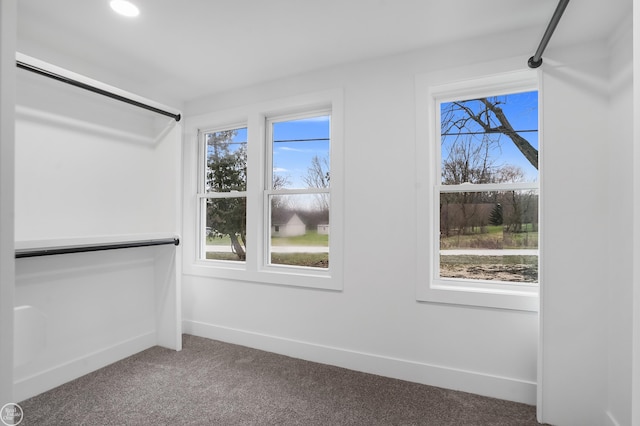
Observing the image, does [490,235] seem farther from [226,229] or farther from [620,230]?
[226,229]

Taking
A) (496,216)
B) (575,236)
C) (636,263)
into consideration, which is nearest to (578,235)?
(575,236)

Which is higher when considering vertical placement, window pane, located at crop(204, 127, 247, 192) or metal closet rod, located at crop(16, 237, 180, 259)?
window pane, located at crop(204, 127, 247, 192)

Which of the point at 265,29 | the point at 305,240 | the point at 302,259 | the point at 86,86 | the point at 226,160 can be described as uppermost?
the point at 265,29

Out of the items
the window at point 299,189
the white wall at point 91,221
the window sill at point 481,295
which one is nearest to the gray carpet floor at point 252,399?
the white wall at point 91,221

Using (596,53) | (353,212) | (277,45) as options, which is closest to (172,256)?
(353,212)

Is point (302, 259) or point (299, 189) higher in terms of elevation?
point (299, 189)

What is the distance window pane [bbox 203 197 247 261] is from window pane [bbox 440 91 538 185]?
6.42 ft

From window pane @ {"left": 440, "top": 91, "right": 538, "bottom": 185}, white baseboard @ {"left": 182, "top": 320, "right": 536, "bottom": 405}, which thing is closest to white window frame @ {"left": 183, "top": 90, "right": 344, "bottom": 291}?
white baseboard @ {"left": 182, "top": 320, "right": 536, "bottom": 405}

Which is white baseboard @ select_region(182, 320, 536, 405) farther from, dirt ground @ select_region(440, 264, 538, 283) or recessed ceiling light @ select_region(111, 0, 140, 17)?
recessed ceiling light @ select_region(111, 0, 140, 17)

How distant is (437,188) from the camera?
2.43 m

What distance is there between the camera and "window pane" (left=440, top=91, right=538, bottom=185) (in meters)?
2.29

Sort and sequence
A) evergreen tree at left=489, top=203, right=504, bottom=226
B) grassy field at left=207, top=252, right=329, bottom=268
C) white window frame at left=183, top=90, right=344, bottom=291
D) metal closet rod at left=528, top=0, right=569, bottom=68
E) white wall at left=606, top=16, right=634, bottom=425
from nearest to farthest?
1. metal closet rod at left=528, top=0, right=569, bottom=68
2. white wall at left=606, top=16, right=634, bottom=425
3. evergreen tree at left=489, top=203, right=504, bottom=226
4. white window frame at left=183, top=90, right=344, bottom=291
5. grassy field at left=207, top=252, right=329, bottom=268

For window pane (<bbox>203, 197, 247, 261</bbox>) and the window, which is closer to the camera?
the window

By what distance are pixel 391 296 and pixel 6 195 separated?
89.5 inches
